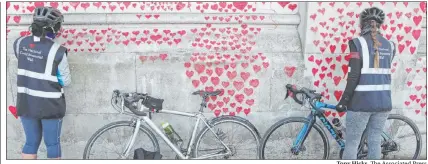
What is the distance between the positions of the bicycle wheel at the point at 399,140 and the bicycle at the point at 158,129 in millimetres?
1541

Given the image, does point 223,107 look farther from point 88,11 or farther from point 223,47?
point 88,11

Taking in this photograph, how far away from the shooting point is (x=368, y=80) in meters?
3.86

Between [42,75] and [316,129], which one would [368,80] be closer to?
[316,129]

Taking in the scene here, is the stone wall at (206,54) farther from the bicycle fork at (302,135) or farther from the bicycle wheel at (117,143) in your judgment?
the bicycle fork at (302,135)

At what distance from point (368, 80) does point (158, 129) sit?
7.62 feet

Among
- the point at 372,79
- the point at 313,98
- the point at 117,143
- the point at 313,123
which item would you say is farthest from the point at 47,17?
the point at 372,79

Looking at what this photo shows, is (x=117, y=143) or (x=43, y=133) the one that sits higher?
(x=43, y=133)

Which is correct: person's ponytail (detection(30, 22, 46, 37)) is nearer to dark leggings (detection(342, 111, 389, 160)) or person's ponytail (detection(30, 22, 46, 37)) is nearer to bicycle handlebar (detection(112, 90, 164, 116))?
bicycle handlebar (detection(112, 90, 164, 116))

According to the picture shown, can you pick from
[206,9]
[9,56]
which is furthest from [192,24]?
[9,56]

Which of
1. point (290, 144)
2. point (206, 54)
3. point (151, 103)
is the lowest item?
Answer: point (290, 144)

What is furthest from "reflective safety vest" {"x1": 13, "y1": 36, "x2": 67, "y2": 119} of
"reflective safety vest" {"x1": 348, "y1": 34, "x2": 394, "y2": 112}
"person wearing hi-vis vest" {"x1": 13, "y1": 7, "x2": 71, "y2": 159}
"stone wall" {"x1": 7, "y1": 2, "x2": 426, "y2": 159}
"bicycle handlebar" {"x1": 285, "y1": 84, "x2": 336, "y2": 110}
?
"reflective safety vest" {"x1": 348, "y1": 34, "x2": 394, "y2": 112}

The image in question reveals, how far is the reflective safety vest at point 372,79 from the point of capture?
380cm

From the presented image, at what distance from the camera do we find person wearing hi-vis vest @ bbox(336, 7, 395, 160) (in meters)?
3.80

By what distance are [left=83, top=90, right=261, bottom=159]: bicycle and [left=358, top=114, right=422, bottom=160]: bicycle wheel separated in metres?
1.54
